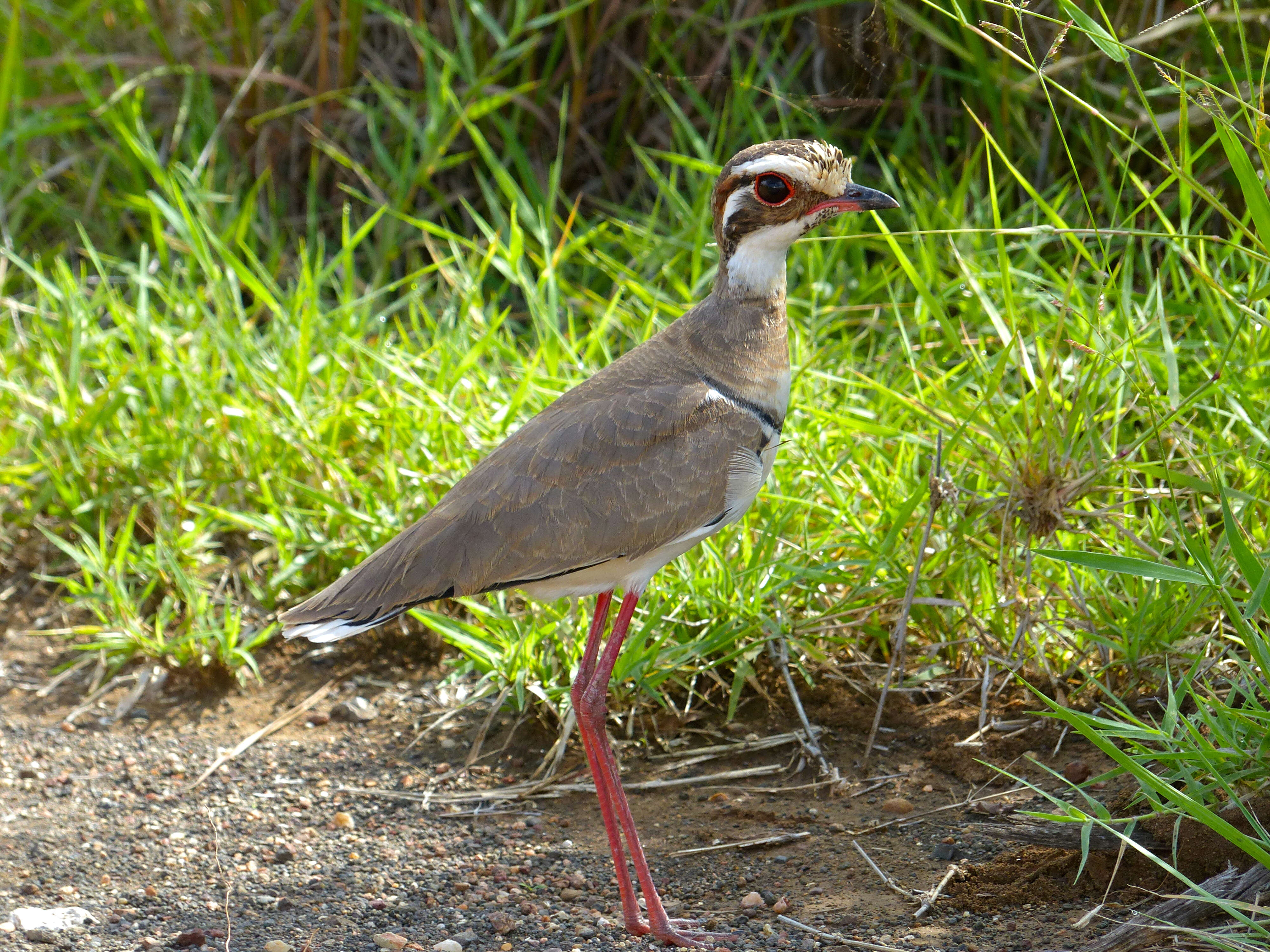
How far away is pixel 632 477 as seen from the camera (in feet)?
9.71

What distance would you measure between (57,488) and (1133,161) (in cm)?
391

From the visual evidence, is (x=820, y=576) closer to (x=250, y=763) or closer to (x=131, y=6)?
(x=250, y=763)

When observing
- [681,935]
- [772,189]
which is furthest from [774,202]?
[681,935]

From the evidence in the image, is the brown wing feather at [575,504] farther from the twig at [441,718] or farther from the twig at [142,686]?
the twig at [142,686]

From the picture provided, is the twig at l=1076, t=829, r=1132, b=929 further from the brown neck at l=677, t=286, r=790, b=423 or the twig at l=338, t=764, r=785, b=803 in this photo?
the brown neck at l=677, t=286, r=790, b=423

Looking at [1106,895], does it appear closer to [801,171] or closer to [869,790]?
[869,790]

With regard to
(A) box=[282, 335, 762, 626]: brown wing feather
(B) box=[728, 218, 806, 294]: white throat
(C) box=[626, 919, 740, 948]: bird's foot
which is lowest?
(C) box=[626, 919, 740, 948]: bird's foot

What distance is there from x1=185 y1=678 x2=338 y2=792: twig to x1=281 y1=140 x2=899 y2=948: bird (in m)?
0.79

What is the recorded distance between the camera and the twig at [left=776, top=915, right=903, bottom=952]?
8.34 feet

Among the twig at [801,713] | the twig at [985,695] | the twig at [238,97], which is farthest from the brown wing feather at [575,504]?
the twig at [238,97]

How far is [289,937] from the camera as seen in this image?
278cm

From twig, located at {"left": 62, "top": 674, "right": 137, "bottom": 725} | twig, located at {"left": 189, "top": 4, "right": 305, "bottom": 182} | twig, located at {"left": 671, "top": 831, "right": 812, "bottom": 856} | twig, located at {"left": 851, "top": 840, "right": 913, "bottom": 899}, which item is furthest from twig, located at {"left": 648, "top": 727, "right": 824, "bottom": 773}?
twig, located at {"left": 189, "top": 4, "right": 305, "bottom": 182}

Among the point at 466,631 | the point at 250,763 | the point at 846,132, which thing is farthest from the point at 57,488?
the point at 846,132

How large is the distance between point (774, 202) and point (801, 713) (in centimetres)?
127
